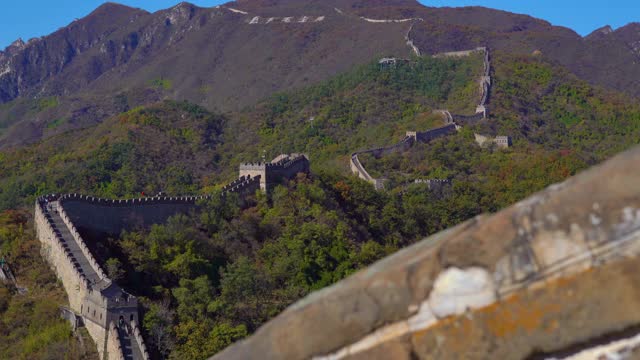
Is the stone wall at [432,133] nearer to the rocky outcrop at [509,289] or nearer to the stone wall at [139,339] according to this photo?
the stone wall at [139,339]

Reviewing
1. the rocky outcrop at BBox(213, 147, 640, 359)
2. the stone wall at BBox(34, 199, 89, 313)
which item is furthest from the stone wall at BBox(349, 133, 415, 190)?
the rocky outcrop at BBox(213, 147, 640, 359)

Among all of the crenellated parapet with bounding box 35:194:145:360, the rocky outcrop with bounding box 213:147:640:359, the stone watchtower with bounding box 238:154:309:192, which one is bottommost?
the crenellated parapet with bounding box 35:194:145:360

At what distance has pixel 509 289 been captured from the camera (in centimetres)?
537

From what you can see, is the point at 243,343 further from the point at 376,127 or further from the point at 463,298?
the point at 376,127

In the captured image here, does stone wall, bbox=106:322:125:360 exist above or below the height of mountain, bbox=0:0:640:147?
below

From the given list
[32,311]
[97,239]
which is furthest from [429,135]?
[32,311]

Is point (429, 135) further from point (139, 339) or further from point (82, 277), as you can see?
point (139, 339)

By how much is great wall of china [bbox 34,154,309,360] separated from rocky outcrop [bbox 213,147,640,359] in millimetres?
26343

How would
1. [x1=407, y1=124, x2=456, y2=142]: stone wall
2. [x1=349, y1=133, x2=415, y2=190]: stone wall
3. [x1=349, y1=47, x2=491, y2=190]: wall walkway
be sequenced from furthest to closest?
1. [x1=407, y1=124, x2=456, y2=142]: stone wall
2. [x1=349, y1=47, x2=491, y2=190]: wall walkway
3. [x1=349, y1=133, x2=415, y2=190]: stone wall

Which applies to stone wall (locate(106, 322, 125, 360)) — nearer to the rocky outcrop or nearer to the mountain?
the rocky outcrop

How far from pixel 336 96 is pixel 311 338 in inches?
4272

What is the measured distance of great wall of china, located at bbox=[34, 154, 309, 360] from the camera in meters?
32.7

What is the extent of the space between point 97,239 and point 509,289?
3659 centimetres

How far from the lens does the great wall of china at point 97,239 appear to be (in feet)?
107
